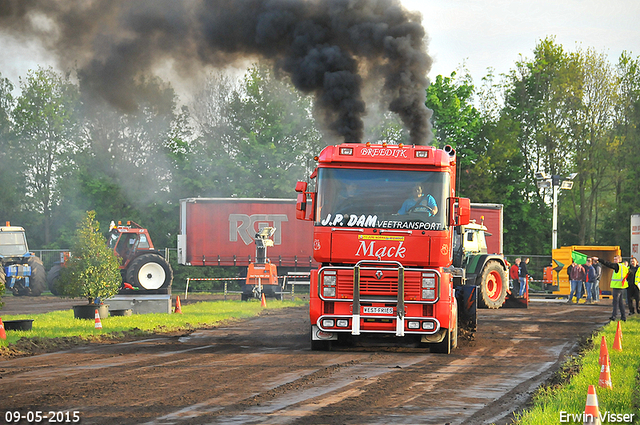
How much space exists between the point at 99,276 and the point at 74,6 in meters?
6.35

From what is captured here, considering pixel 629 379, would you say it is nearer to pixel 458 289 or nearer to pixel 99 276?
pixel 458 289

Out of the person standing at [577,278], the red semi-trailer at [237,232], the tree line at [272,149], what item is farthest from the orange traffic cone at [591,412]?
the tree line at [272,149]

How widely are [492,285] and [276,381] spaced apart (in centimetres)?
1509

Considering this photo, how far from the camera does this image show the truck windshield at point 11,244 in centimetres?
3381

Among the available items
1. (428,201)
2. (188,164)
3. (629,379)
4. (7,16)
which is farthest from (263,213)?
(629,379)

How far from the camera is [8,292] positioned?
3812cm

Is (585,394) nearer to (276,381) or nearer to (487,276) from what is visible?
(276,381)

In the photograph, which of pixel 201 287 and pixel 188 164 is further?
pixel 188 164

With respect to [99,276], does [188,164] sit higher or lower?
higher

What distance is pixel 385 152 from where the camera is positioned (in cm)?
1262

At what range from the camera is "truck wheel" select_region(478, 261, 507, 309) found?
22.8 metres

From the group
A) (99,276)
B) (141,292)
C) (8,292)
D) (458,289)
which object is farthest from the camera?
(8,292)

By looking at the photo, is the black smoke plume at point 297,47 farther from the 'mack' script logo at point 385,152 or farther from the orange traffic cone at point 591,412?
the orange traffic cone at point 591,412

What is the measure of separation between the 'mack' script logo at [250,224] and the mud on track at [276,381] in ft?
60.8
